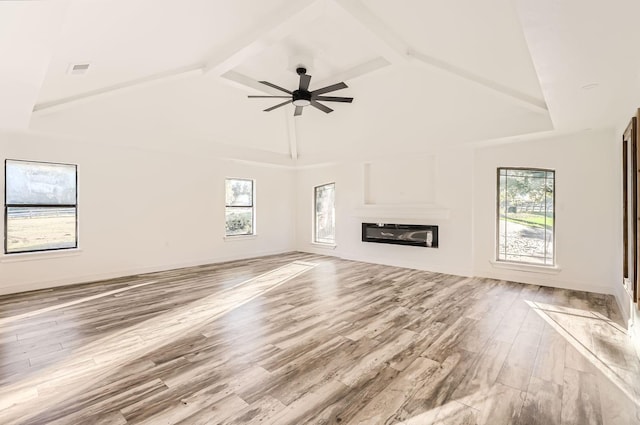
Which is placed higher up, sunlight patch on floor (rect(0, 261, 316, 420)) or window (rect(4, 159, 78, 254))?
window (rect(4, 159, 78, 254))

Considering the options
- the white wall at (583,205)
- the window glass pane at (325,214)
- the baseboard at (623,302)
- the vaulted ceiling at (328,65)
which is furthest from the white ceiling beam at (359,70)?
the baseboard at (623,302)

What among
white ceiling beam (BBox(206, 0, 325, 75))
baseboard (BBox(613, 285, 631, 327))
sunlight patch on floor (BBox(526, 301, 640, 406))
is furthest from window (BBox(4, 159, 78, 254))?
baseboard (BBox(613, 285, 631, 327))

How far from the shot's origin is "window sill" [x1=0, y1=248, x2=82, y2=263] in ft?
15.6

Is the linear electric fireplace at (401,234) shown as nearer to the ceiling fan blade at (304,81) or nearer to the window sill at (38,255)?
the ceiling fan blade at (304,81)

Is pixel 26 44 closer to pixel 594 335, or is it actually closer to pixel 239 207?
pixel 594 335

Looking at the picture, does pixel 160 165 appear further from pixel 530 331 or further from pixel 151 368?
pixel 530 331

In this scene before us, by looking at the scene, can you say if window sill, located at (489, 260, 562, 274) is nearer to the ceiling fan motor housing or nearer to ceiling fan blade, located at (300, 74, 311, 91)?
the ceiling fan motor housing

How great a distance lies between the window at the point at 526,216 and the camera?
5.25 metres

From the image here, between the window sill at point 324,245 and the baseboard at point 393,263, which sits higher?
the window sill at point 324,245

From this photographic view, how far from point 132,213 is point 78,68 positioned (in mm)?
3020

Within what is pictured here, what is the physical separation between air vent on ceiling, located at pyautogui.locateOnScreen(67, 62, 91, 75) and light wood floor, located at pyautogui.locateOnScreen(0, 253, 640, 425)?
2.88m

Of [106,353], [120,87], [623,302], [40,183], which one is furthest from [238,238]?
[623,302]

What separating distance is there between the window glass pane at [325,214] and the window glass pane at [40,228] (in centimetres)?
540

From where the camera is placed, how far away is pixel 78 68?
356cm
